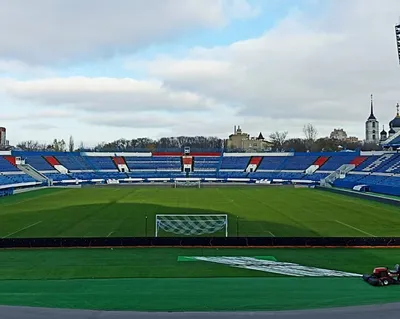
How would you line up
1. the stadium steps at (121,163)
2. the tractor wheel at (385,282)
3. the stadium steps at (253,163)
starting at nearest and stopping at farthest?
the tractor wheel at (385,282) < the stadium steps at (253,163) < the stadium steps at (121,163)

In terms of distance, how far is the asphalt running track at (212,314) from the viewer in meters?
12.9

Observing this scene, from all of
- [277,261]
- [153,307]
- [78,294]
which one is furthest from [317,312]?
[277,261]

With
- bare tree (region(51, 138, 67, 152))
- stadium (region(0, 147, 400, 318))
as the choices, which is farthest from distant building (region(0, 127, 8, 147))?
stadium (region(0, 147, 400, 318))

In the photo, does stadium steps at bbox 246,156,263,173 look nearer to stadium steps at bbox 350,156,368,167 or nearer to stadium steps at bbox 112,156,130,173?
stadium steps at bbox 350,156,368,167

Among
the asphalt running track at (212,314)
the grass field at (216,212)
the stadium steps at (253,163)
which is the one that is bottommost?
the grass field at (216,212)

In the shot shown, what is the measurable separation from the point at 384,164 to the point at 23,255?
6473 cm

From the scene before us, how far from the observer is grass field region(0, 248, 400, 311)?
48.9 feet

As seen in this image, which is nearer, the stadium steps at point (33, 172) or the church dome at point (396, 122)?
the stadium steps at point (33, 172)

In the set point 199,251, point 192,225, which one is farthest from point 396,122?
point 199,251

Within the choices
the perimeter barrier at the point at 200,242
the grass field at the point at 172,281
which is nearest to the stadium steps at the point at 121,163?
the perimeter barrier at the point at 200,242

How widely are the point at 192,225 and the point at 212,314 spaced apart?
21007mm

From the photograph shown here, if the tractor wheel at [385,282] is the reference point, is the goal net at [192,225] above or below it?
below

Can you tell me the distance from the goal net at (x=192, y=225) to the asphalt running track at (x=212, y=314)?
55.0ft

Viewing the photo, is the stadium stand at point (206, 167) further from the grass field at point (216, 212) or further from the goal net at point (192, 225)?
the goal net at point (192, 225)
